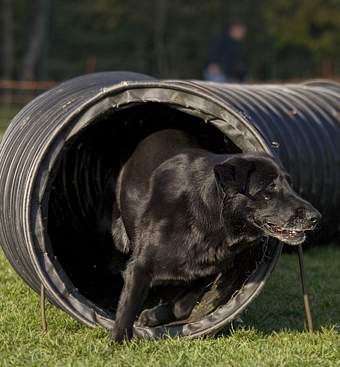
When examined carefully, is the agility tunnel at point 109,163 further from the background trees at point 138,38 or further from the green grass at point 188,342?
the background trees at point 138,38

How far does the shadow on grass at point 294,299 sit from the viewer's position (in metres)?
5.38

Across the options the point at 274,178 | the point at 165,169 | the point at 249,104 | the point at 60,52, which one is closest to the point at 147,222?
the point at 165,169

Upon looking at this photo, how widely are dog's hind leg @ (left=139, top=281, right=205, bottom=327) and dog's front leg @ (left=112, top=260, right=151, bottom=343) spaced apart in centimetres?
40

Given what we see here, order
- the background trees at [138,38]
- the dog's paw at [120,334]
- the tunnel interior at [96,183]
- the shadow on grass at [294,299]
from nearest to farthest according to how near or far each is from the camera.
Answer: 1. the dog's paw at [120,334]
2. the shadow on grass at [294,299]
3. the tunnel interior at [96,183]
4. the background trees at [138,38]

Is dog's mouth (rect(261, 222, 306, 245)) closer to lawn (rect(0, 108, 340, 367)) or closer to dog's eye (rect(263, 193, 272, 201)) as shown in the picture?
dog's eye (rect(263, 193, 272, 201))

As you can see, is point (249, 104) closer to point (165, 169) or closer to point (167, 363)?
point (165, 169)

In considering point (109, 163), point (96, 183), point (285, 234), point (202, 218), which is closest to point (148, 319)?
point (202, 218)

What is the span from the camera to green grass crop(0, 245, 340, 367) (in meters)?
4.41

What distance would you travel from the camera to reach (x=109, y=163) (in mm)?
6281

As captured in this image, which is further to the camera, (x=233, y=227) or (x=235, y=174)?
(x=233, y=227)

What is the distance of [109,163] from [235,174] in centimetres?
185

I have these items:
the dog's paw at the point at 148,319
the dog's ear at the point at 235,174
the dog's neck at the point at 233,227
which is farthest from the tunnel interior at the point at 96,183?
the dog's ear at the point at 235,174

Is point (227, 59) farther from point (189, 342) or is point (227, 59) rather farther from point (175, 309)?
point (189, 342)

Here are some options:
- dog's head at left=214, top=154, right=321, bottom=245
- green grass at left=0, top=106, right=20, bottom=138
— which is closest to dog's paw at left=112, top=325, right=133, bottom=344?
dog's head at left=214, top=154, right=321, bottom=245
